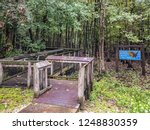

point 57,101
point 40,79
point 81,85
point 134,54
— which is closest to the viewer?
point 81,85

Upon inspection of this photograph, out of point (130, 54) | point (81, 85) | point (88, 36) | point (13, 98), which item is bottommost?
point (13, 98)

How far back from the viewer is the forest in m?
8.71

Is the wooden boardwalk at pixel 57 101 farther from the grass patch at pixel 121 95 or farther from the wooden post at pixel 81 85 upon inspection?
the grass patch at pixel 121 95

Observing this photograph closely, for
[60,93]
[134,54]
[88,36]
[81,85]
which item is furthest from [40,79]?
[88,36]

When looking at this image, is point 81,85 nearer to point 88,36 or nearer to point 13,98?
point 13,98

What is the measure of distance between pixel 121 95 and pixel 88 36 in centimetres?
1196

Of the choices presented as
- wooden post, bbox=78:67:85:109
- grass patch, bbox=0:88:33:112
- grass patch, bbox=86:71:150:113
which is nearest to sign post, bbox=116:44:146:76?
grass patch, bbox=86:71:150:113

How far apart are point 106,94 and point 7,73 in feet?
13.0

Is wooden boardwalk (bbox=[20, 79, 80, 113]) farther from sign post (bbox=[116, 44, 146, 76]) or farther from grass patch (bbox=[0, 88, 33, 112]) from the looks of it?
sign post (bbox=[116, 44, 146, 76])

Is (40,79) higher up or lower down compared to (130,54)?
lower down

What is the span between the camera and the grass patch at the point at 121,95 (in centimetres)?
751

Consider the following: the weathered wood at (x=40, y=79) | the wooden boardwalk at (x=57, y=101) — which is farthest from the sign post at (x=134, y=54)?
the weathered wood at (x=40, y=79)

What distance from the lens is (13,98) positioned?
290 inches

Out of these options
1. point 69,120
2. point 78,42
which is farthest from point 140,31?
point 69,120
